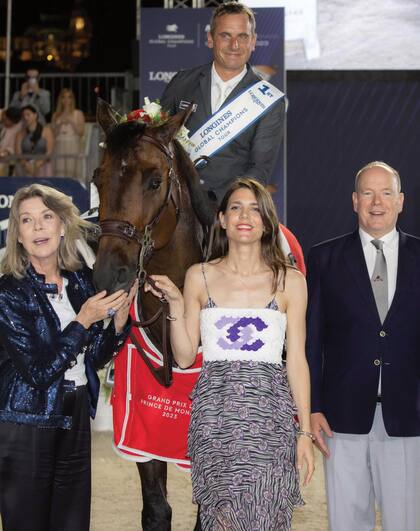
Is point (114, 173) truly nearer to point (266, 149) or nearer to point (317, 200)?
point (266, 149)

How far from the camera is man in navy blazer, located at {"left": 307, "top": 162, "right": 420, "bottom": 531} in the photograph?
12.6 feet

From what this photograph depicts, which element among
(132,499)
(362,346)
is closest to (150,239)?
(362,346)

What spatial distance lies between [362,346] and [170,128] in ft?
4.28

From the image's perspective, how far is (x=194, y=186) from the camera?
450cm

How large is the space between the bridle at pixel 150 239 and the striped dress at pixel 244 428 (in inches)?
11.6

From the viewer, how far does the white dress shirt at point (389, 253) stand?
3955 millimetres

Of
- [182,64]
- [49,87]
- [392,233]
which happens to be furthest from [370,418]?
[49,87]

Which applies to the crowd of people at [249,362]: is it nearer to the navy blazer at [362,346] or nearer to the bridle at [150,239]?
the navy blazer at [362,346]

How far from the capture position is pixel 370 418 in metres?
3.88

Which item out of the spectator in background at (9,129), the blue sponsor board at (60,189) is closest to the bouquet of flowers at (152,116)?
the blue sponsor board at (60,189)

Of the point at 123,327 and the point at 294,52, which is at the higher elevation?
the point at 294,52

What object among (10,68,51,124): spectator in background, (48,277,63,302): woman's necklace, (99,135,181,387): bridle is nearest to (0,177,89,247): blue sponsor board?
(99,135,181,387): bridle

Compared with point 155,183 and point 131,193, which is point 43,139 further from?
point 131,193

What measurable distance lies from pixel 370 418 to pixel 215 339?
2.60ft
